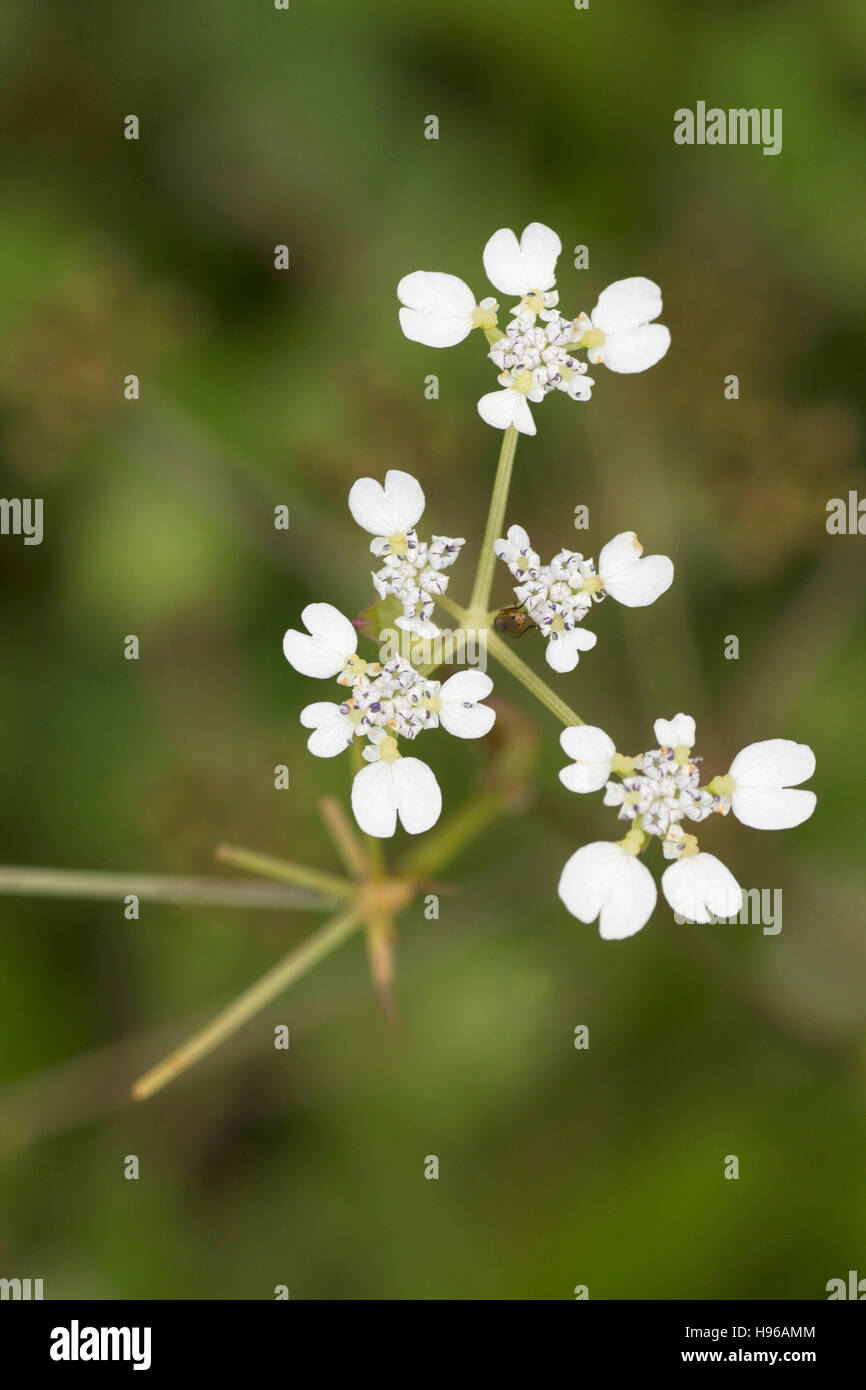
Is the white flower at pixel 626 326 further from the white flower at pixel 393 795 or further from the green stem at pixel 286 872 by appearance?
the green stem at pixel 286 872

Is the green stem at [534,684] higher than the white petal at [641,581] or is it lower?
lower

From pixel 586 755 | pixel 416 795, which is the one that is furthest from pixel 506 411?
pixel 416 795

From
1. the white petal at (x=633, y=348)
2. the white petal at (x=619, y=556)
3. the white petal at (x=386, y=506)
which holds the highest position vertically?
the white petal at (x=633, y=348)

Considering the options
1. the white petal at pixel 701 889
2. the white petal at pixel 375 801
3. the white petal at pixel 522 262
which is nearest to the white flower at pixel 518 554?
the white petal at pixel 375 801

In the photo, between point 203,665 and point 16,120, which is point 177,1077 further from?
point 16,120

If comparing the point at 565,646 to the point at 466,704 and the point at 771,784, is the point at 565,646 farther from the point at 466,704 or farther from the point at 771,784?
the point at 771,784

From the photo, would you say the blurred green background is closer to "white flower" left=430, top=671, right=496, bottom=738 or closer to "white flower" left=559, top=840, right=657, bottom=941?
"white flower" left=559, top=840, right=657, bottom=941
